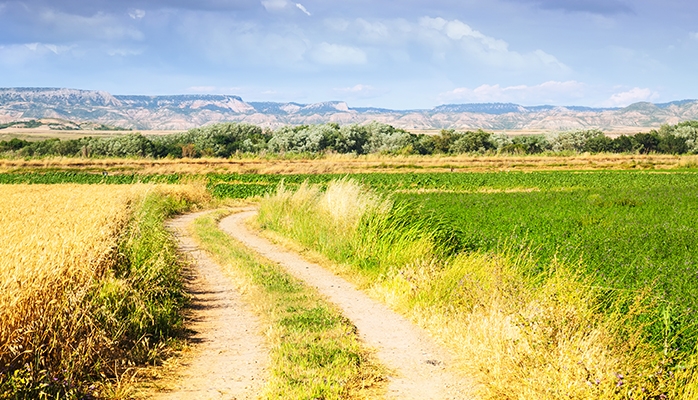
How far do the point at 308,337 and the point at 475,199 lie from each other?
2163cm

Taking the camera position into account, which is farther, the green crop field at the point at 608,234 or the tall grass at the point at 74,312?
the green crop field at the point at 608,234

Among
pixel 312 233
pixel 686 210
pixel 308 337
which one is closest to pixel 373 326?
pixel 308 337

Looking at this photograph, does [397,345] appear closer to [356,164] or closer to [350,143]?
[356,164]

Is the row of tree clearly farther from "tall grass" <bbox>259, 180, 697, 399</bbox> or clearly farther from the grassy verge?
the grassy verge

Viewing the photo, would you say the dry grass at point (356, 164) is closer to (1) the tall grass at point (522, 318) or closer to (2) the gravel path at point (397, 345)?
(1) the tall grass at point (522, 318)

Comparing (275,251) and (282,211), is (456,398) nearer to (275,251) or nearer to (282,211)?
(275,251)

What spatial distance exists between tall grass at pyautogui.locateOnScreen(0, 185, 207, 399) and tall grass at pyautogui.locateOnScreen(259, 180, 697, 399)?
433 centimetres

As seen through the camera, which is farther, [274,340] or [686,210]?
[686,210]

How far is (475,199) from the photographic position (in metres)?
30.9

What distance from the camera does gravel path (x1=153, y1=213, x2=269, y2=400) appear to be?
8320 millimetres

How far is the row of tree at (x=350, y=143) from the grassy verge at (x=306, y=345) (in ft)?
226

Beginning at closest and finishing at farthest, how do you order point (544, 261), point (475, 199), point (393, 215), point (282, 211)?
1. point (544, 261)
2. point (393, 215)
3. point (282, 211)
4. point (475, 199)

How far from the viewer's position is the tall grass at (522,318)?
728 centimetres

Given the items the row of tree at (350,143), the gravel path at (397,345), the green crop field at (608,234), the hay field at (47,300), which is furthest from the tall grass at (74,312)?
the row of tree at (350,143)
